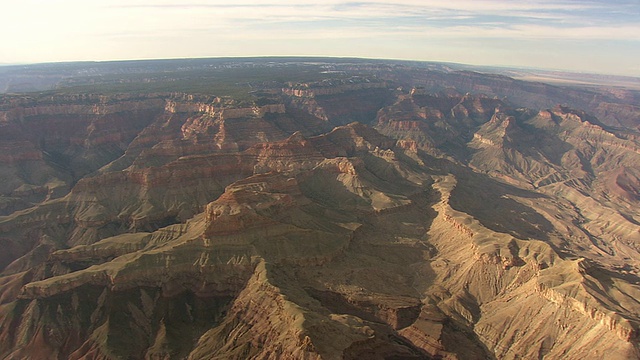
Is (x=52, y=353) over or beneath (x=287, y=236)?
beneath

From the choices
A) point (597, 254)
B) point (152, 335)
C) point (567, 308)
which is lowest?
point (597, 254)

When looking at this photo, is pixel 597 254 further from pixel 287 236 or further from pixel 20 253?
pixel 20 253

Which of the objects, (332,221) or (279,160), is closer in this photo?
(332,221)

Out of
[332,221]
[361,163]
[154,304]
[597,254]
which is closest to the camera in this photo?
[154,304]

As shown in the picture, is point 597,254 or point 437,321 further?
point 597,254

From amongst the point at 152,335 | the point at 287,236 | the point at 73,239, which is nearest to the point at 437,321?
the point at 287,236

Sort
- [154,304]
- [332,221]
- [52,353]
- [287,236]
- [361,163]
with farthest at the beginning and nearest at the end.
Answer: [361,163] → [332,221] → [287,236] → [154,304] → [52,353]

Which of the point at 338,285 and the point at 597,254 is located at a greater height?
the point at 338,285

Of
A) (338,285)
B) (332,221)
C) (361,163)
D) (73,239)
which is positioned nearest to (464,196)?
(361,163)

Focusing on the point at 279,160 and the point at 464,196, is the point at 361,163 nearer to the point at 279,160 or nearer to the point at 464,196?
the point at 279,160
